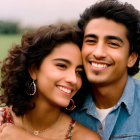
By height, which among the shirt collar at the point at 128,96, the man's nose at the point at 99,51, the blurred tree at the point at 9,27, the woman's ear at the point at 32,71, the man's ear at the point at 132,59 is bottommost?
the blurred tree at the point at 9,27

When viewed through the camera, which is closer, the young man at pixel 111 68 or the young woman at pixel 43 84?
the young woman at pixel 43 84

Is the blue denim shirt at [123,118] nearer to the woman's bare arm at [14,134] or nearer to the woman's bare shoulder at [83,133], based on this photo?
the woman's bare shoulder at [83,133]

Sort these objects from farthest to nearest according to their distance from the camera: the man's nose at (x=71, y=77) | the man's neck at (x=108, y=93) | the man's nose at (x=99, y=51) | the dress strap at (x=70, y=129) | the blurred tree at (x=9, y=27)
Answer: the blurred tree at (x=9, y=27) < the man's neck at (x=108, y=93) < the dress strap at (x=70, y=129) < the man's nose at (x=99, y=51) < the man's nose at (x=71, y=77)

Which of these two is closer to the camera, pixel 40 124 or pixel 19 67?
A: pixel 19 67

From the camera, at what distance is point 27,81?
9.06 feet

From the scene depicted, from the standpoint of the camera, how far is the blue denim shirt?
2.79 metres

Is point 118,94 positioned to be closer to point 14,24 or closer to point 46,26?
point 46,26

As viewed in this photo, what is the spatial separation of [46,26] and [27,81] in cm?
57

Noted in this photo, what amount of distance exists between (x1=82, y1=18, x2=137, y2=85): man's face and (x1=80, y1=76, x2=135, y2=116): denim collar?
22 centimetres

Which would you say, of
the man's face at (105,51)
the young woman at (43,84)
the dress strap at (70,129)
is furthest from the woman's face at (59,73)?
the dress strap at (70,129)

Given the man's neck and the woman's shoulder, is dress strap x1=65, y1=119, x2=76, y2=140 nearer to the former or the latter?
the man's neck

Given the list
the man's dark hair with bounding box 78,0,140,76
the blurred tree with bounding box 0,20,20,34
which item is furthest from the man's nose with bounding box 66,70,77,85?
the blurred tree with bounding box 0,20,20,34

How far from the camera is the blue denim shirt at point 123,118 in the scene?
2795 mm

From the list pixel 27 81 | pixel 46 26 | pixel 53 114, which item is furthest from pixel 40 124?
pixel 46 26
